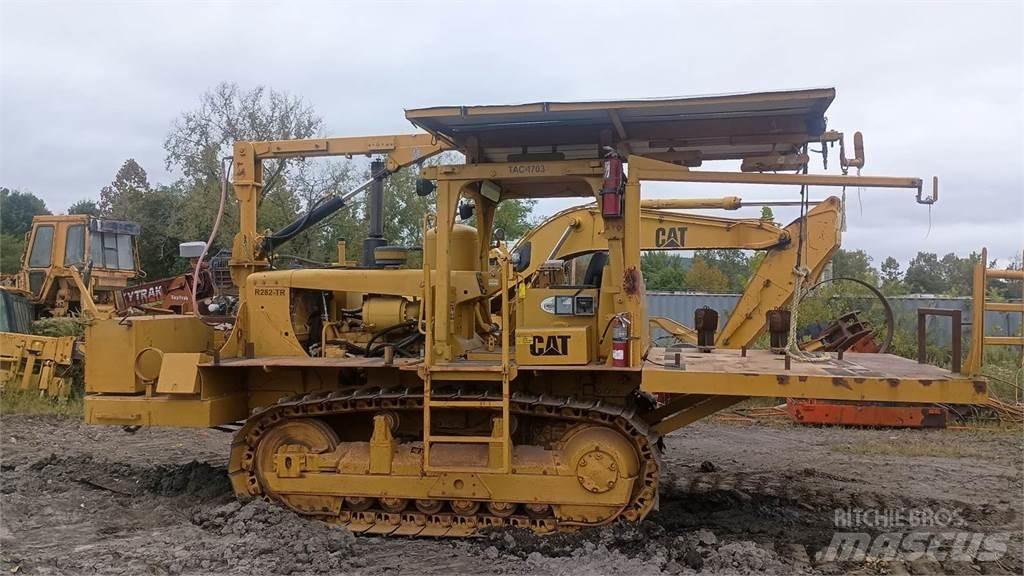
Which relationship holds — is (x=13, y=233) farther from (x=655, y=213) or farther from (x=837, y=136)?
(x=837, y=136)

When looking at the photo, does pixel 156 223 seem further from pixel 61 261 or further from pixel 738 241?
pixel 738 241

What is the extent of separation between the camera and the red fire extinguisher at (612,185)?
5.90 metres

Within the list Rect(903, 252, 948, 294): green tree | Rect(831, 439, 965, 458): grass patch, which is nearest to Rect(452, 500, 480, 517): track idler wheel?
Rect(831, 439, 965, 458): grass patch

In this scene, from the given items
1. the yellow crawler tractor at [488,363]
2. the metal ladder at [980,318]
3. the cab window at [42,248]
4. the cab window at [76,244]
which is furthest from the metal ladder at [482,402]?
the cab window at [42,248]

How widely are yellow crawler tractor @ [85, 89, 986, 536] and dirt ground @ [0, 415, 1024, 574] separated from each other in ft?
1.23

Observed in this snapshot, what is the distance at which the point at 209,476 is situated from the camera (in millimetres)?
7398

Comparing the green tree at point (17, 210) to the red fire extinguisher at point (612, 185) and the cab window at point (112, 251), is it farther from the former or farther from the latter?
the red fire extinguisher at point (612, 185)

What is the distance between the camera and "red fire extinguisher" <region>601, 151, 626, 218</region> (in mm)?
5903

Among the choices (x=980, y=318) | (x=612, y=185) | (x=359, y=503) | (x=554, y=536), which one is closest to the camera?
(x=980, y=318)

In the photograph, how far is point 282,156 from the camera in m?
7.62

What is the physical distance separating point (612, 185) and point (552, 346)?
52.7 inches

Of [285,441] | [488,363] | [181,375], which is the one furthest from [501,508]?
[181,375]

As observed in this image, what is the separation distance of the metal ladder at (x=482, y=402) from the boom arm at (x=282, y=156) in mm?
1735

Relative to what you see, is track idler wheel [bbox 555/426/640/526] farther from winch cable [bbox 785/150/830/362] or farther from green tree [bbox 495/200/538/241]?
green tree [bbox 495/200/538/241]
